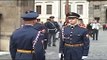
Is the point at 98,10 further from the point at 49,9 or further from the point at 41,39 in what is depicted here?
the point at 41,39

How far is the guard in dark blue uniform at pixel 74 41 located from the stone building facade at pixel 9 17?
803cm

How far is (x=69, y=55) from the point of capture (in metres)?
9.78

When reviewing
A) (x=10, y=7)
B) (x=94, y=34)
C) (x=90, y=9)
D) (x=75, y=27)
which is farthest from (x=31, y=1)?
(x=90, y=9)

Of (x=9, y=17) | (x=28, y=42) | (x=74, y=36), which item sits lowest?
(x=9, y=17)

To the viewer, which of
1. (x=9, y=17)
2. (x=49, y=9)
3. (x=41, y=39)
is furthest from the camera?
(x=49, y=9)

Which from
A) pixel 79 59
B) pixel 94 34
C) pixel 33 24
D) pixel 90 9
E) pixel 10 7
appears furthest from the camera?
pixel 90 9

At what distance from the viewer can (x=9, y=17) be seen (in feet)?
58.3

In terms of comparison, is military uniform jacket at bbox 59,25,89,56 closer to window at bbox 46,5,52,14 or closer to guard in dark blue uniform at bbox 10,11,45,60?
guard in dark blue uniform at bbox 10,11,45,60

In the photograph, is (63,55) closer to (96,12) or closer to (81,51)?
(81,51)

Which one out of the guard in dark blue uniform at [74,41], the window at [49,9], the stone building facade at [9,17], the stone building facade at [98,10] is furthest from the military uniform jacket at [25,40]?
the stone building facade at [98,10]

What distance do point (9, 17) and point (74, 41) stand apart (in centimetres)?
826

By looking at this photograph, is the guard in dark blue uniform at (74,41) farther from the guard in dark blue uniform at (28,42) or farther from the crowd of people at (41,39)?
the guard in dark blue uniform at (28,42)

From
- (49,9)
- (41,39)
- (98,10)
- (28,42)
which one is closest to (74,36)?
(41,39)

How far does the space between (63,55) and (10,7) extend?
27.2 ft
